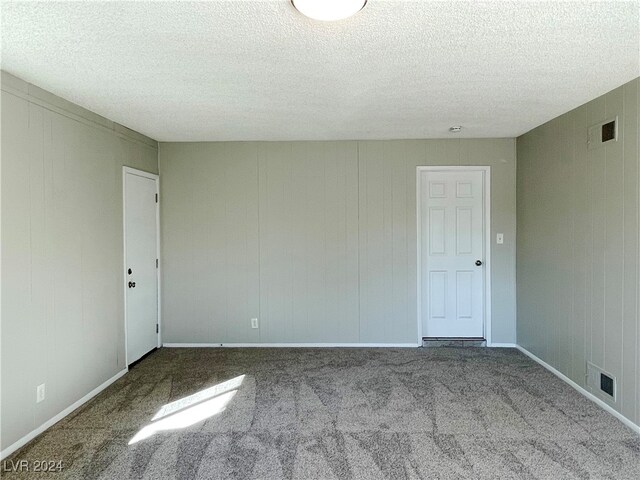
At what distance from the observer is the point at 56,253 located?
111 inches

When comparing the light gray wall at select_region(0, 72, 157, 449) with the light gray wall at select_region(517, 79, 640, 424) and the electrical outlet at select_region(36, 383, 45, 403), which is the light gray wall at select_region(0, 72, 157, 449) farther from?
the light gray wall at select_region(517, 79, 640, 424)

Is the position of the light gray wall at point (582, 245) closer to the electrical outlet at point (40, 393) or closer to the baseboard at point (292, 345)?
the baseboard at point (292, 345)

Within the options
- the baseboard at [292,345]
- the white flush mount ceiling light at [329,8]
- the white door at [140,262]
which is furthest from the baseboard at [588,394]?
the white door at [140,262]

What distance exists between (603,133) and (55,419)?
4511 millimetres

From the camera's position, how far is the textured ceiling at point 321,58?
1.78 m

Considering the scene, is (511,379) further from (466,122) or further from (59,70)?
(59,70)

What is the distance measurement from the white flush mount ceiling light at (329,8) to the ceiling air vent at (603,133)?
7.27ft

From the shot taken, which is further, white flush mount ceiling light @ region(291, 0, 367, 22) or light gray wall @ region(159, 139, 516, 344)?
light gray wall @ region(159, 139, 516, 344)

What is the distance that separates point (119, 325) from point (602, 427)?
3.99m

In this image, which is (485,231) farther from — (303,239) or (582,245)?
(303,239)

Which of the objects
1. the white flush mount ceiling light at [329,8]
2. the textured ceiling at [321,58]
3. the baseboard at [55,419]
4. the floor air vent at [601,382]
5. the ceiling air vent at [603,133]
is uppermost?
the textured ceiling at [321,58]

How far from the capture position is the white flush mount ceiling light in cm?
163

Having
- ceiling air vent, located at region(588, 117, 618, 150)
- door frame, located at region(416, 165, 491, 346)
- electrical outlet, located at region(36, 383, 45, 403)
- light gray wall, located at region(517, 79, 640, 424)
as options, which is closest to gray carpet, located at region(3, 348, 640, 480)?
electrical outlet, located at region(36, 383, 45, 403)

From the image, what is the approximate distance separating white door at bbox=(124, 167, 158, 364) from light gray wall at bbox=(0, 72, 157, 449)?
16cm
